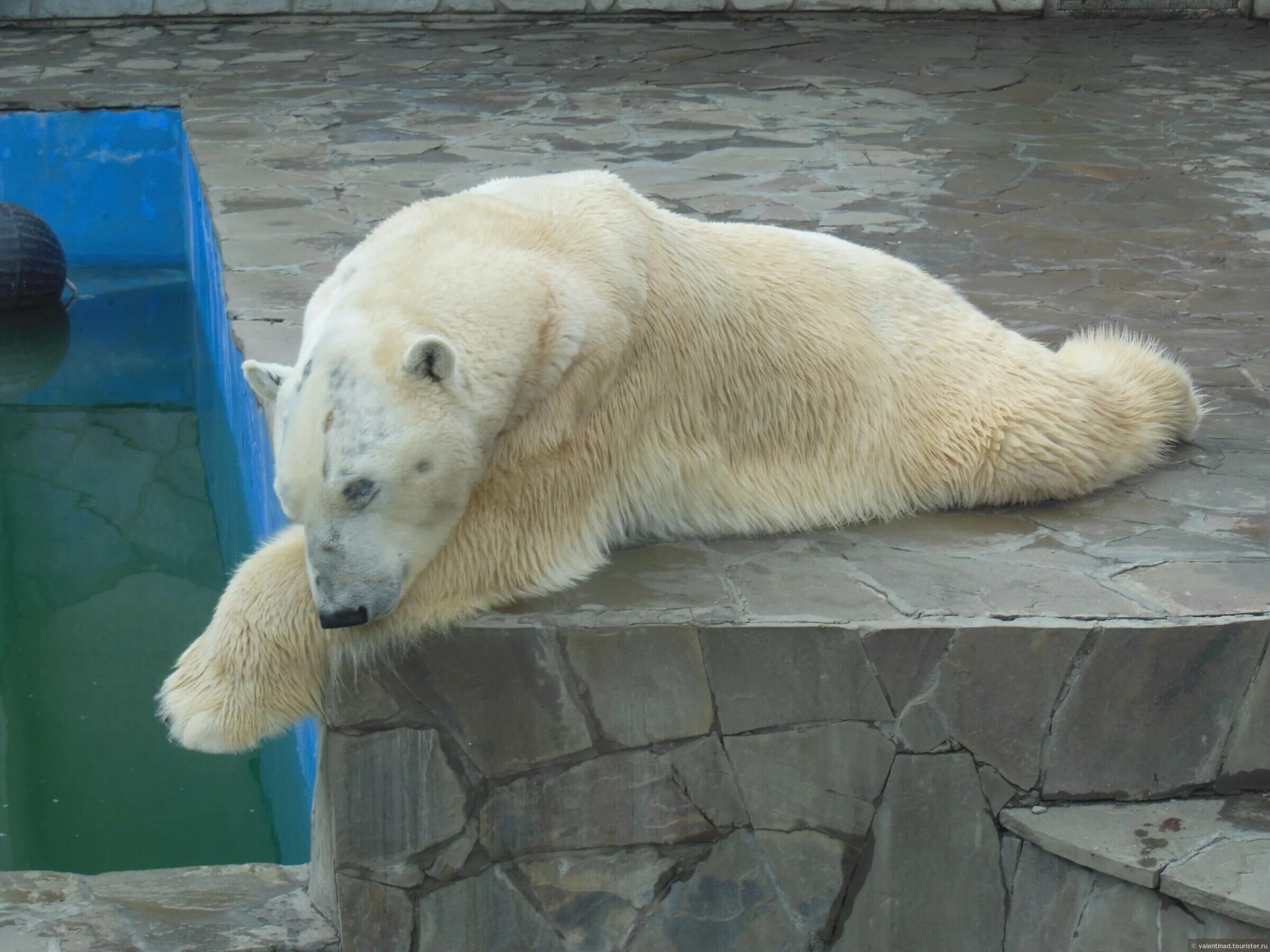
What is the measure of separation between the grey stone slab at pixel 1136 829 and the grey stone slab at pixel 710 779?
1.55ft

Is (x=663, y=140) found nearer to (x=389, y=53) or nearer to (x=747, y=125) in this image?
(x=747, y=125)

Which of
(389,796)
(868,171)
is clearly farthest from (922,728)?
(868,171)

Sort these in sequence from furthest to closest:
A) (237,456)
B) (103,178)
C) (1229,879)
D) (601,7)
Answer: (601,7), (103,178), (237,456), (1229,879)

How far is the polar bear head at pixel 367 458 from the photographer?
83.4 inches

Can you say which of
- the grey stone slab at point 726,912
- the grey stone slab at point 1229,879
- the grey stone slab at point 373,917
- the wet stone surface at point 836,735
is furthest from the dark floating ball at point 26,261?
the grey stone slab at point 1229,879

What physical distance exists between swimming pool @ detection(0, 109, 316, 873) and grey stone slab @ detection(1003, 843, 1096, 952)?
1521mm

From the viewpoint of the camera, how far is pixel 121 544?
514 centimetres

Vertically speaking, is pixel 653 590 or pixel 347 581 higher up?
pixel 347 581

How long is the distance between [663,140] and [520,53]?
104 inches

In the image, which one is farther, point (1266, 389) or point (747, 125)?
point (747, 125)

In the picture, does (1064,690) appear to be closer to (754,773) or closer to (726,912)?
(754,773)

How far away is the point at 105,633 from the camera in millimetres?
4605

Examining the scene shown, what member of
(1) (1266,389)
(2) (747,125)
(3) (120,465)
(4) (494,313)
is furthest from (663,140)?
(4) (494,313)

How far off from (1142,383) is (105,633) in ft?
10.4
